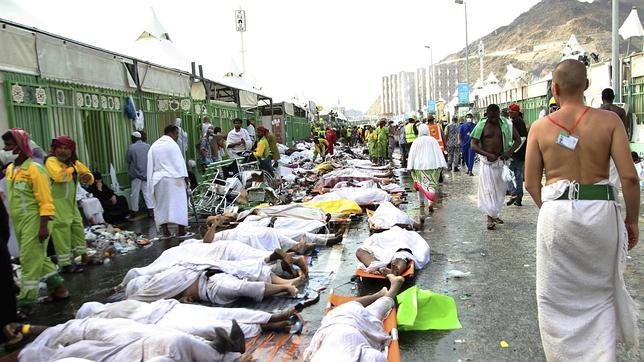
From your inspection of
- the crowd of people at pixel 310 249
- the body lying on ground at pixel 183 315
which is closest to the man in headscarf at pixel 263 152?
the crowd of people at pixel 310 249

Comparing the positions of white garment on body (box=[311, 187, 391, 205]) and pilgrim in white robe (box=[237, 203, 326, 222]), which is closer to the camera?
pilgrim in white robe (box=[237, 203, 326, 222])

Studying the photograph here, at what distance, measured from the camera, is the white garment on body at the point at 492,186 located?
7625 millimetres

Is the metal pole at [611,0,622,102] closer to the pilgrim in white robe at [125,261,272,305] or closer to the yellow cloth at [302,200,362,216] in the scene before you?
the yellow cloth at [302,200,362,216]

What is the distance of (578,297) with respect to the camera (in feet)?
9.74

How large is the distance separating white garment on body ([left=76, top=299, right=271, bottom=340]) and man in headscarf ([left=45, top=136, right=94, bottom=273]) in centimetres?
227

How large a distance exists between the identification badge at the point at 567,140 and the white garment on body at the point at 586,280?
0.68 feet

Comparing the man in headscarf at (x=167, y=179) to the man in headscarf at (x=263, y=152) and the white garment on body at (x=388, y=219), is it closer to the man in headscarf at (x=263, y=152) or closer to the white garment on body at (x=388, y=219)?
the white garment on body at (x=388, y=219)

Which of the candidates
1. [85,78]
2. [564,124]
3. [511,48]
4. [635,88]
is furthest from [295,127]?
[511,48]

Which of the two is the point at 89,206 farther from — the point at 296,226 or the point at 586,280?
the point at 586,280

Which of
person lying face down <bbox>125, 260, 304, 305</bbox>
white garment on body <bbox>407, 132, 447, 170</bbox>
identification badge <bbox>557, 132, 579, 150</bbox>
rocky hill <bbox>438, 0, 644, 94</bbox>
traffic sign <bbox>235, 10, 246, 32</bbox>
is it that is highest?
rocky hill <bbox>438, 0, 644, 94</bbox>

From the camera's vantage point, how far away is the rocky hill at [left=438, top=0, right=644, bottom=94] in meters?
84.2

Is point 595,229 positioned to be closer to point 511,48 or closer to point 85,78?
point 85,78

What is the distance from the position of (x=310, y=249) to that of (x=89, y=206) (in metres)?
3.79

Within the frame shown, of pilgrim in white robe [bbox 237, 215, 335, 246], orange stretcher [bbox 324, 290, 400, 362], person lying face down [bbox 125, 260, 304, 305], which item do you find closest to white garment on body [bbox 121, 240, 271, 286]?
person lying face down [bbox 125, 260, 304, 305]
